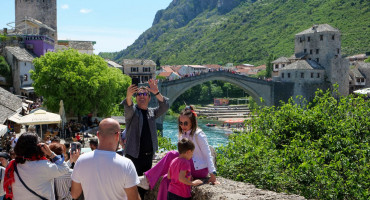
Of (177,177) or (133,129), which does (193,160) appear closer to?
(177,177)

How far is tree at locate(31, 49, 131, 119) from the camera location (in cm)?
2278

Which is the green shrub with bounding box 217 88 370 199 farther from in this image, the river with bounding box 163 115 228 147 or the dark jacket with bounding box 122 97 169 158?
the river with bounding box 163 115 228 147

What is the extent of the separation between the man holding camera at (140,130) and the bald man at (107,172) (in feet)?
4.51

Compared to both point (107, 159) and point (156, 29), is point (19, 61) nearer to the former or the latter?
point (107, 159)

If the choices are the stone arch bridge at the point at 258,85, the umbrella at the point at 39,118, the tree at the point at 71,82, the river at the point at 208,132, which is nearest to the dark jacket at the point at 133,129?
the umbrella at the point at 39,118

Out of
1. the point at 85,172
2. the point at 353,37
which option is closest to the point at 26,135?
the point at 85,172

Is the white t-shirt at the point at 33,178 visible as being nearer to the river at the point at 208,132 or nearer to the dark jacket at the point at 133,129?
the dark jacket at the point at 133,129

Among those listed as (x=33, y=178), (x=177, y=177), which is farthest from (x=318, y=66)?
(x=33, y=178)

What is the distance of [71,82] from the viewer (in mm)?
22703

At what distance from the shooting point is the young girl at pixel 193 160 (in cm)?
418

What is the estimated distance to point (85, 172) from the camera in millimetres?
3014

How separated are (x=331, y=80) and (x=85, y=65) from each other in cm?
2959

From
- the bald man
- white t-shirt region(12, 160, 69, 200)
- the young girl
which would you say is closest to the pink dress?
the young girl

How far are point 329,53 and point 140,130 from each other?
4333 cm
